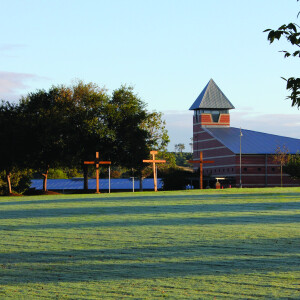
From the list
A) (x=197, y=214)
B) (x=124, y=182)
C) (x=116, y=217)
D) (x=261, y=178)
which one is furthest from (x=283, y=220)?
(x=124, y=182)

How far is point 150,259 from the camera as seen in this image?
12484 mm

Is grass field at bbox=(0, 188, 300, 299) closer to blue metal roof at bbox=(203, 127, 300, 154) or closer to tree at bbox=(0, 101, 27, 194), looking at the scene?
tree at bbox=(0, 101, 27, 194)

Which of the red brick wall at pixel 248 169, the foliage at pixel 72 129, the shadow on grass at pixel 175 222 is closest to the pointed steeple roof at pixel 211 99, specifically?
the red brick wall at pixel 248 169

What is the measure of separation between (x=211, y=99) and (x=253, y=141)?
18229 mm

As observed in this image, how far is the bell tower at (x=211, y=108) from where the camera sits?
119688mm

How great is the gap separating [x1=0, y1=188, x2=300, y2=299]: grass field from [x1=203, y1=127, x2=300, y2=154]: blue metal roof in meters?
85.1

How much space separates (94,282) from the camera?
33.5 ft

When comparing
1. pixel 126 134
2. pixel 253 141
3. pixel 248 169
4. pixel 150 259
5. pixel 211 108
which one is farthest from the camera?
pixel 211 108

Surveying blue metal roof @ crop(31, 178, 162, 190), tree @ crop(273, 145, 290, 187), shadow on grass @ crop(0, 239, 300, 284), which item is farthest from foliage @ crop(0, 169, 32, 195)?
shadow on grass @ crop(0, 239, 300, 284)

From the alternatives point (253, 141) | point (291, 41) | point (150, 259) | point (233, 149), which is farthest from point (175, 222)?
point (253, 141)

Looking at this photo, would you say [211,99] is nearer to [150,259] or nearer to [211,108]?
[211,108]

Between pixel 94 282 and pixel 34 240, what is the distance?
6.19 meters

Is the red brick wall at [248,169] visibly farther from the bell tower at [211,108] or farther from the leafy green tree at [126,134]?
the leafy green tree at [126,134]

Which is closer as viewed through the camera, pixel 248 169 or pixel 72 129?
pixel 72 129
